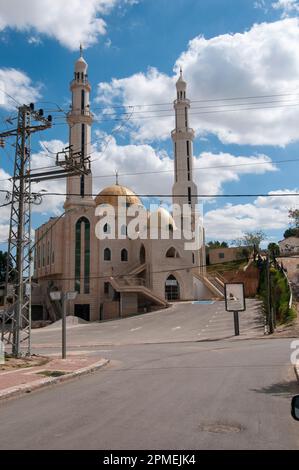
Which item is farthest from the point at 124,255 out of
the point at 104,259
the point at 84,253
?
the point at 84,253

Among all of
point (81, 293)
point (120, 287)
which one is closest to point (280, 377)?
point (120, 287)

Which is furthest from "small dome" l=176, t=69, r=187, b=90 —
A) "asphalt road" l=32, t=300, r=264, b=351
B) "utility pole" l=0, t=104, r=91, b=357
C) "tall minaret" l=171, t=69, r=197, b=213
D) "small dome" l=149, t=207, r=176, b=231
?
"utility pole" l=0, t=104, r=91, b=357

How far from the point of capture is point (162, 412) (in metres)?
7.28

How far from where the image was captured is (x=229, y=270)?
80.9 metres

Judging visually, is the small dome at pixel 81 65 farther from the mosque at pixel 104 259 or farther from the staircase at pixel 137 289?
the staircase at pixel 137 289

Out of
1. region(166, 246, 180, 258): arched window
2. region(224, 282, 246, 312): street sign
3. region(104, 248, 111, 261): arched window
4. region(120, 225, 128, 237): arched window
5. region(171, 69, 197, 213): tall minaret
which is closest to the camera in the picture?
region(224, 282, 246, 312): street sign

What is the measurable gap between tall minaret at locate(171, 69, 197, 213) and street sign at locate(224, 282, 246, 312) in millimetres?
31933

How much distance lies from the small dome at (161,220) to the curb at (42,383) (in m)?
43.8

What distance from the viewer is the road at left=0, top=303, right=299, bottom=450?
5676 millimetres

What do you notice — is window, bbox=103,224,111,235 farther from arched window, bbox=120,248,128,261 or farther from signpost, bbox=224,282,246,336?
signpost, bbox=224,282,246,336

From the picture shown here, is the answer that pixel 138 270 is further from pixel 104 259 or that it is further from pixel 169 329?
pixel 169 329

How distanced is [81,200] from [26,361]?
40561 mm

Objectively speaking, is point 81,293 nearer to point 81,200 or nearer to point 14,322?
point 81,200

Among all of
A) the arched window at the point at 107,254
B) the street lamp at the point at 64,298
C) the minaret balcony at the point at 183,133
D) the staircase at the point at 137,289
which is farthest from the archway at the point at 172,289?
the street lamp at the point at 64,298
